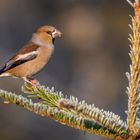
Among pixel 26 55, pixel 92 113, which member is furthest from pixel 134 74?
pixel 26 55

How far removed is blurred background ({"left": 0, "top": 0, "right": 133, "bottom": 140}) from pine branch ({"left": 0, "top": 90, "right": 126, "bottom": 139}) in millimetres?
11544

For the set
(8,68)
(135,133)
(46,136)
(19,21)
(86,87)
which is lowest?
(135,133)

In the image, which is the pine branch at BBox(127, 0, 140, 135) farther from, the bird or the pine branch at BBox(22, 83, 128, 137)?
the bird

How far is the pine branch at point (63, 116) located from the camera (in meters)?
2.27

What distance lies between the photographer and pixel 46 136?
39.3ft

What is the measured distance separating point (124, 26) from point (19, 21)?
123 inches

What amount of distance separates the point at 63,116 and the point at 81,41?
18.4 meters

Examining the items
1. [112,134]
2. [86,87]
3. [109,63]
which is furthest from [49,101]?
[109,63]

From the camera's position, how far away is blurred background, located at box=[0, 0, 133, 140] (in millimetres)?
16203

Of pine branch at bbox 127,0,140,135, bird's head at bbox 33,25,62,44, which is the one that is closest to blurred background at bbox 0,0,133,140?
bird's head at bbox 33,25,62,44

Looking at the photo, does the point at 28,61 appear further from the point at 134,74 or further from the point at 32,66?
the point at 134,74

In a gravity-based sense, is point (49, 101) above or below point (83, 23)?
below

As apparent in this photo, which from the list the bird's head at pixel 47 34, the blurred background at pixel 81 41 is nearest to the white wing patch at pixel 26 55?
the bird's head at pixel 47 34

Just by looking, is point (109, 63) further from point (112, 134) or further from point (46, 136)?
point (112, 134)
